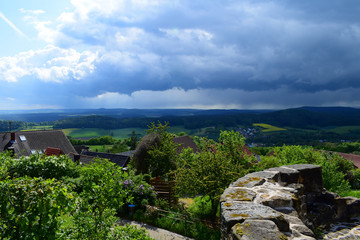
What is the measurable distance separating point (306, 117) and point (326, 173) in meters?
180

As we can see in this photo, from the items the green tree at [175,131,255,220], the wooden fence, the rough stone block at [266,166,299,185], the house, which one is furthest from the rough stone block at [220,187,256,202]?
the house

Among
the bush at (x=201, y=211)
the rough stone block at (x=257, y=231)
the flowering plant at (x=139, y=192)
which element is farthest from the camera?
the flowering plant at (x=139, y=192)

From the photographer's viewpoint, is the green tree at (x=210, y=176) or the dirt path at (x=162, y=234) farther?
the green tree at (x=210, y=176)

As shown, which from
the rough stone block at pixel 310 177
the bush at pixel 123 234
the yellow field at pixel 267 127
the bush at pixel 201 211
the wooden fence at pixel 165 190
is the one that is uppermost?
the rough stone block at pixel 310 177

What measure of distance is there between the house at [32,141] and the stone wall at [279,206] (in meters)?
33.8

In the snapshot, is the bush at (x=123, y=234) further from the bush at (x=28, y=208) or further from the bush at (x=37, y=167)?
the bush at (x=37, y=167)

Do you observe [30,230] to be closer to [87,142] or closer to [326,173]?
[326,173]

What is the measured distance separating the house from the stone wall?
111ft

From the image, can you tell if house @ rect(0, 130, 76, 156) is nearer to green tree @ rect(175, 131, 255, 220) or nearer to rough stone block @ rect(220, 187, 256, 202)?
green tree @ rect(175, 131, 255, 220)

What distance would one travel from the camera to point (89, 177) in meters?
6.25

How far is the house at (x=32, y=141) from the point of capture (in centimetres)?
3566

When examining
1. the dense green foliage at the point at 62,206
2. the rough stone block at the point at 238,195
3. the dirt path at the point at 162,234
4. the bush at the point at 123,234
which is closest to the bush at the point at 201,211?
the dirt path at the point at 162,234

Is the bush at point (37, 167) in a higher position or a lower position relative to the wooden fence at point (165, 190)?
higher

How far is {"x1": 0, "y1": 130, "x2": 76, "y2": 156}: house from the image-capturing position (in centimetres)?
3566
